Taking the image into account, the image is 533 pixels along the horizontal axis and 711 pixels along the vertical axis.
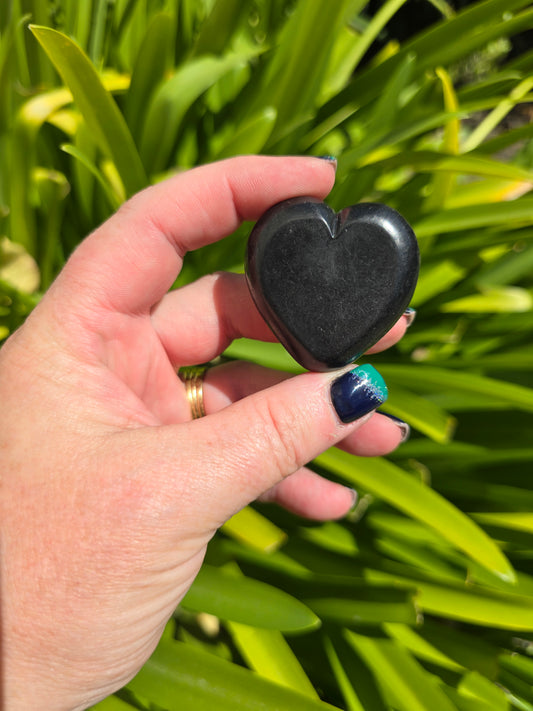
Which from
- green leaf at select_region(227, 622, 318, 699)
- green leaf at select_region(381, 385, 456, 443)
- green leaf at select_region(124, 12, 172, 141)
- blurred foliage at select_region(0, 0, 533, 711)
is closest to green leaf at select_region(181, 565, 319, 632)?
blurred foliage at select_region(0, 0, 533, 711)

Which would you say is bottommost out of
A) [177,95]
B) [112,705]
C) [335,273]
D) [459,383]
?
[112,705]

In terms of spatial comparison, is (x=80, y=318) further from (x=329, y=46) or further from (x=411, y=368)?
(x=329, y=46)

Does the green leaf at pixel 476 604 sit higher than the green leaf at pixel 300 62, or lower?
lower

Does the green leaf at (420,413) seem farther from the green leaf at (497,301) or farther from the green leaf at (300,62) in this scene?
the green leaf at (300,62)

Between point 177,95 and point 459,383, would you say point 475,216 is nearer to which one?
point 459,383

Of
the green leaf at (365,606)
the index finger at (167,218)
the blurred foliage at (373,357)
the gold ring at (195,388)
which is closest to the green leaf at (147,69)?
the blurred foliage at (373,357)

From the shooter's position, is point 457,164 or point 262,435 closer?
point 262,435

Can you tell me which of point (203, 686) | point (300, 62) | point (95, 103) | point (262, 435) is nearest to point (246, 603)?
point (203, 686)
